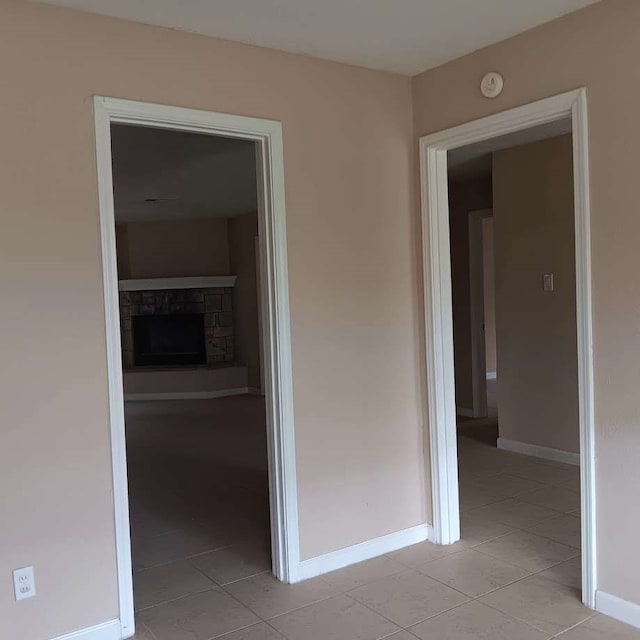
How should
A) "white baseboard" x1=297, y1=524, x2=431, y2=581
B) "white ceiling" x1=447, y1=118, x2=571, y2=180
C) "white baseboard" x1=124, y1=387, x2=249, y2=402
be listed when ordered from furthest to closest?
"white baseboard" x1=124, y1=387, x2=249, y2=402
"white ceiling" x1=447, y1=118, x2=571, y2=180
"white baseboard" x1=297, y1=524, x2=431, y2=581

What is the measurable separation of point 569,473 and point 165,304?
20.7ft

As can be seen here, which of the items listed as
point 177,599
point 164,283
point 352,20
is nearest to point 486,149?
point 352,20

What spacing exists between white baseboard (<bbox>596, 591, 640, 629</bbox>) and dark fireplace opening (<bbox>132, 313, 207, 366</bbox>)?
732cm

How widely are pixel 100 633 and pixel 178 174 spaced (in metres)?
4.10

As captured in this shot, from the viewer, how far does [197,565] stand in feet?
10.7

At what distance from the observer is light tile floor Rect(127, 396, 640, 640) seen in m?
2.59

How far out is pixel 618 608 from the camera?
8.38 ft

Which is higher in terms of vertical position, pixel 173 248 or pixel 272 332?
pixel 173 248

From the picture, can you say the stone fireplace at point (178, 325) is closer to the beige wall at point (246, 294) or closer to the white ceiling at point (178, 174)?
the beige wall at point (246, 294)

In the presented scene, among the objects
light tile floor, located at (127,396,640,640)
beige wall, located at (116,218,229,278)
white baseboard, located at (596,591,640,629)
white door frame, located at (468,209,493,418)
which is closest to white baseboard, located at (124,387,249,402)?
beige wall, located at (116,218,229,278)

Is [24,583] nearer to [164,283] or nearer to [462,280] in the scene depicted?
[462,280]

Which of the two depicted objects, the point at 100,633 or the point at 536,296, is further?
the point at 536,296

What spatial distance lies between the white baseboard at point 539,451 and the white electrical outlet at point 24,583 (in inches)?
148

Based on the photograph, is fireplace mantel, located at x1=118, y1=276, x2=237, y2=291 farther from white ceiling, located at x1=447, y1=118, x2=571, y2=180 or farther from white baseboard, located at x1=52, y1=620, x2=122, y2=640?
white baseboard, located at x1=52, y1=620, x2=122, y2=640
